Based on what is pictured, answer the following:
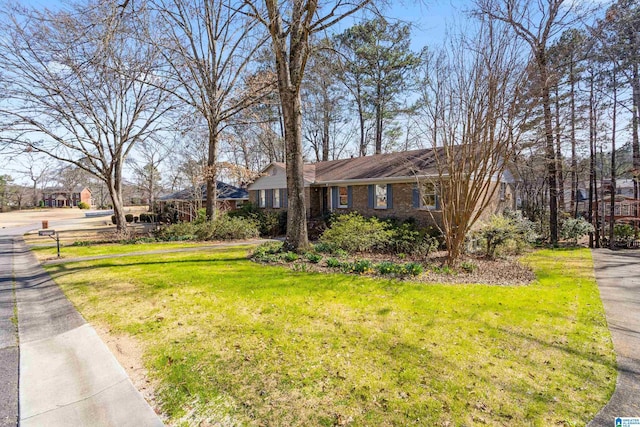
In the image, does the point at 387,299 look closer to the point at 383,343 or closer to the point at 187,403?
the point at 383,343

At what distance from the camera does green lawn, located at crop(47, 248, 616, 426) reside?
2.99 meters

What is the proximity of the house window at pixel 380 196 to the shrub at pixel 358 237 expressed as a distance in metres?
5.15

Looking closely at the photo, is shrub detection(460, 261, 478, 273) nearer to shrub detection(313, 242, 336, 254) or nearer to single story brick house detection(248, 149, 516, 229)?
shrub detection(313, 242, 336, 254)

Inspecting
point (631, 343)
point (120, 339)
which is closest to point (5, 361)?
point (120, 339)

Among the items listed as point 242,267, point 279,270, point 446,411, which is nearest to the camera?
point 446,411

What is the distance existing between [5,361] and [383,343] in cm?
473

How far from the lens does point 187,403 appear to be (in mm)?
3100

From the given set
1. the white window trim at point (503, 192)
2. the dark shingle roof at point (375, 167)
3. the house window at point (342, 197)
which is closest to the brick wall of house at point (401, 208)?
the dark shingle roof at point (375, 167)

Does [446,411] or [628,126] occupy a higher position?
[628,126]

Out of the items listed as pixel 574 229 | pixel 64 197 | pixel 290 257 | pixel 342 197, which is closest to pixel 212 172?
pixel 342 197

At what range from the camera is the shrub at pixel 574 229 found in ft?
50.2

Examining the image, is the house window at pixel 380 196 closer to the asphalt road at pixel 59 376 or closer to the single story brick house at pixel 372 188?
the single story brick house at pixel 372 188

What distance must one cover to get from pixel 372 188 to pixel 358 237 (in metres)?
6.60

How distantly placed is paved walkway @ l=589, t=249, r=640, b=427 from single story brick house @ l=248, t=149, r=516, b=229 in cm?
578
